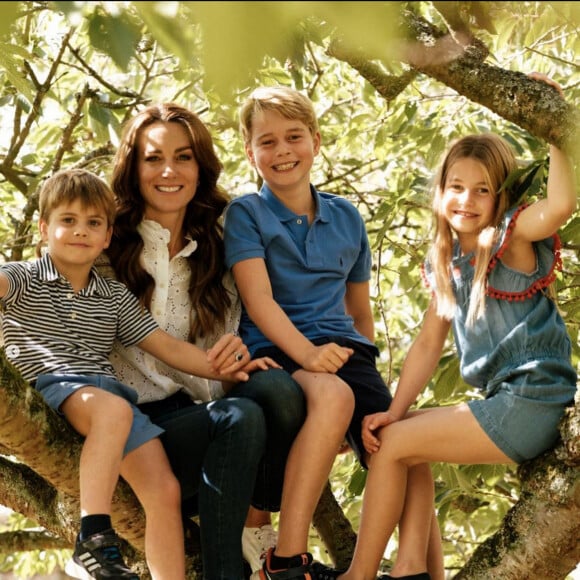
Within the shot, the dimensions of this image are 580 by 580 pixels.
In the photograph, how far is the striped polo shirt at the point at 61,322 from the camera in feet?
8.35

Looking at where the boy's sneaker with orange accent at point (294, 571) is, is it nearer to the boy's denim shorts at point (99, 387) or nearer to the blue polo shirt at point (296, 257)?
the boy's denim shorts at point (99, 387)

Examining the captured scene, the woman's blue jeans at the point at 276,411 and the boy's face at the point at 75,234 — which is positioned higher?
the boy's face at the point at 75,234

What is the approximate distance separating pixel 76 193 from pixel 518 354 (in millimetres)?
1277

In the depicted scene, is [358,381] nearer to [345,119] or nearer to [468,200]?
[468,200]

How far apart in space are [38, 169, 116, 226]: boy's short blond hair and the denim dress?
103 cm

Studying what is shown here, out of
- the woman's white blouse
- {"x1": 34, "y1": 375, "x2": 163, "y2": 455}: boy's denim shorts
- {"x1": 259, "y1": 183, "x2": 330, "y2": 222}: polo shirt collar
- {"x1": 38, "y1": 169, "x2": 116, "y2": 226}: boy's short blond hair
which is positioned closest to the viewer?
{"x1": 34, "y1": 375, "x2": 163, "y2": 455}: boy's denim shorts

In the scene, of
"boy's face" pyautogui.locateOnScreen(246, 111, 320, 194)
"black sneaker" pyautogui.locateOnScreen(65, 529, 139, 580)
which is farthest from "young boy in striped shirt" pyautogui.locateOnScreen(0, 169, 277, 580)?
"boy's face" pyautogui.locateOnScreen(246, 111, 320, 194)

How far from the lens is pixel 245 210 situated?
294cm

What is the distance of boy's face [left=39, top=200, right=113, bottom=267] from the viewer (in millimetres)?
2637

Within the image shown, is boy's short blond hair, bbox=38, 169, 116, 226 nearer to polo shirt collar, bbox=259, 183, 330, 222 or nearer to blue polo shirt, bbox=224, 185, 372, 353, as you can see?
blue polo shirt, bbox=224, 185, 372, 353

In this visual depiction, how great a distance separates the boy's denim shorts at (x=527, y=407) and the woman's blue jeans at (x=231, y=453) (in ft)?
1.63

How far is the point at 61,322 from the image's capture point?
2605 millimetres

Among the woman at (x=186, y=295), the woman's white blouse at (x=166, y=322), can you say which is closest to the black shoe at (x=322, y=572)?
the woman at (x=186, y=295)

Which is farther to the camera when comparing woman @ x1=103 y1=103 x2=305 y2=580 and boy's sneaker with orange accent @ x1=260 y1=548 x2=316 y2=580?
woman @ x1=103 y1=103 x2=305 y2=580
